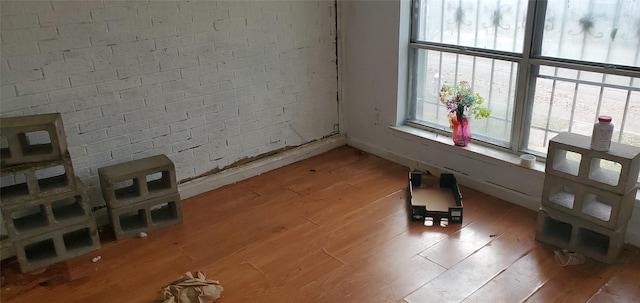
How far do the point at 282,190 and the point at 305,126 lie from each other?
0.67 meters

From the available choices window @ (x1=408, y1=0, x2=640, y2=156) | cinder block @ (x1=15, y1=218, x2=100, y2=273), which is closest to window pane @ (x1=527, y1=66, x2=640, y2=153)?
window @ (x1=408, y1=0, x2=640, y2=156)

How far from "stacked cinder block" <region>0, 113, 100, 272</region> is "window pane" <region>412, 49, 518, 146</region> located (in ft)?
7.37

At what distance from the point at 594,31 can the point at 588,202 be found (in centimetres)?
87

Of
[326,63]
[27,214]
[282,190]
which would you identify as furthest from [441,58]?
[27,214]

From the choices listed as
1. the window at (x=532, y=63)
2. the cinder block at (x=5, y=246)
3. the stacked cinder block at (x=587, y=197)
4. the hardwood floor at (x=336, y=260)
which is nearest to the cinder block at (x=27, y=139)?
the cinder block at (x=5, y=246)

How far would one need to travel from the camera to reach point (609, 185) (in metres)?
2.37

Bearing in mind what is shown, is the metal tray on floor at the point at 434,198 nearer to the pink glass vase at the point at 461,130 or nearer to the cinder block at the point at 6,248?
the pink glass vase at the point at 461,130

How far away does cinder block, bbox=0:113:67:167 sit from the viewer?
2359mm

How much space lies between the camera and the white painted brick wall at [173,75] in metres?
2.59

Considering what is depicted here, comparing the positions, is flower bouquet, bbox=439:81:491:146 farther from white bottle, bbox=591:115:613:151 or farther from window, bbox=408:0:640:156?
white bottle, bbox=591:115:613:151

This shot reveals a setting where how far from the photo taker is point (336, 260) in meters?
2.56

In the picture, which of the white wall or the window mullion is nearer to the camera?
the window mullion

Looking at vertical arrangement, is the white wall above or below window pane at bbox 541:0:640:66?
below

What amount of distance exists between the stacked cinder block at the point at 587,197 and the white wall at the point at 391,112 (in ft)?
1.03
